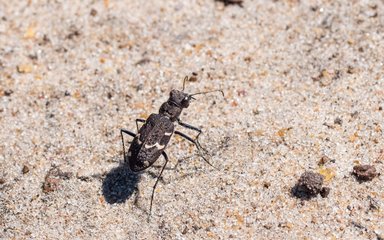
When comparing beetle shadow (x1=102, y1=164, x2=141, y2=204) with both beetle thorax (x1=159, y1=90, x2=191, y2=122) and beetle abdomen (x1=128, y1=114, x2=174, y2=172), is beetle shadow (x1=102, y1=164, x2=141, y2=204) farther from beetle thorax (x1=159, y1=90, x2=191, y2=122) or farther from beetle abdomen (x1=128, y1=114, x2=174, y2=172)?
beetle thorax (x1=159, y1=90, x2=191, y2=122)

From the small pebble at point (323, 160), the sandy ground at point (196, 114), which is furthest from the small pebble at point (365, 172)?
the small pebble at point (323, 160)

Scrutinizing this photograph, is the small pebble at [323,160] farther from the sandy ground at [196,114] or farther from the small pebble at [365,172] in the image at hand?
the small pebble at [365,172]

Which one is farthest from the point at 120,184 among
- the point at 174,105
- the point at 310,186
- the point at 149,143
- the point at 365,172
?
the point at 365,172

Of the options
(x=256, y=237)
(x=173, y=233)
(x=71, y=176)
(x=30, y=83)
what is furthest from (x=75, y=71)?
(x=256, y=237)

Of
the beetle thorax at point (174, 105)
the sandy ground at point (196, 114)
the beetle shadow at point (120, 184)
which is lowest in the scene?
the beetle shadow at point (120, 184)

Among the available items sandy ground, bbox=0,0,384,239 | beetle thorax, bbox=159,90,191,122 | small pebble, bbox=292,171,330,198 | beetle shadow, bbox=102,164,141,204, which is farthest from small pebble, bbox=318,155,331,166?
beetle shadow, bbox=102,164,141,204

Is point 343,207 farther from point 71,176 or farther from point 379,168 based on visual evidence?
point 71,176
